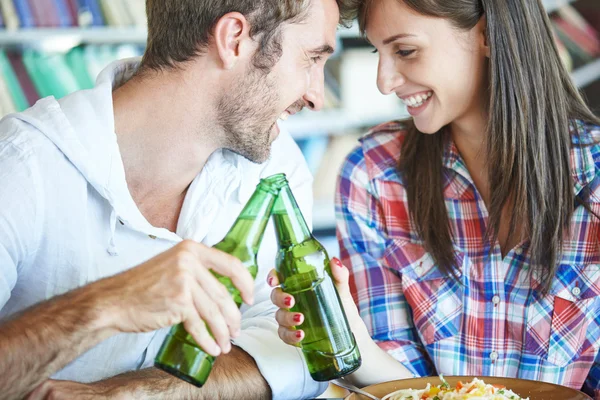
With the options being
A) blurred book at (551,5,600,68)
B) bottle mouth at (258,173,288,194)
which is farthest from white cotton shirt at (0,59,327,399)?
blurred book at (551,5,600,68)

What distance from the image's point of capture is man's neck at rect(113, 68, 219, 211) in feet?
4.91

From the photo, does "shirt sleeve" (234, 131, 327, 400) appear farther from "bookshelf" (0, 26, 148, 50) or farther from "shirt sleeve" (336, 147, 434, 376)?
"bookshelf" (0, 26, 148, 50)

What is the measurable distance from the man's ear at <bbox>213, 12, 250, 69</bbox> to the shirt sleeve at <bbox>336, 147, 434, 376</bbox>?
435 millimetres

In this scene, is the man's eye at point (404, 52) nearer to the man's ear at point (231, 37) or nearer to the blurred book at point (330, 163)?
the man's ear at point (231, 37)

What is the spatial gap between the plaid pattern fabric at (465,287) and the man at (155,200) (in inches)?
6.8

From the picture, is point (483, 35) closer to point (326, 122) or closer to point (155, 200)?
point (155, 200)

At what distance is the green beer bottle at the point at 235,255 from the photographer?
996 millimetres

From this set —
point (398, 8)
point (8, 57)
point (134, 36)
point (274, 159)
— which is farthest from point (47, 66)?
point (398, 8)

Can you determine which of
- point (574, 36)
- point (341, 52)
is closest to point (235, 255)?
point (341, 52)

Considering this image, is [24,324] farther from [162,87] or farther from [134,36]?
[134,36]

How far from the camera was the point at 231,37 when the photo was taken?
1512 mm

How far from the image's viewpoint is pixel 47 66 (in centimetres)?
294

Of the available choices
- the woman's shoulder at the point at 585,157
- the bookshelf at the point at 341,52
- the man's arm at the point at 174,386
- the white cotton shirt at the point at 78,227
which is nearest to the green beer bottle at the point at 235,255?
the man's arm at the point at 174,386

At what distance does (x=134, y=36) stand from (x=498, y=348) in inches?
81.1
